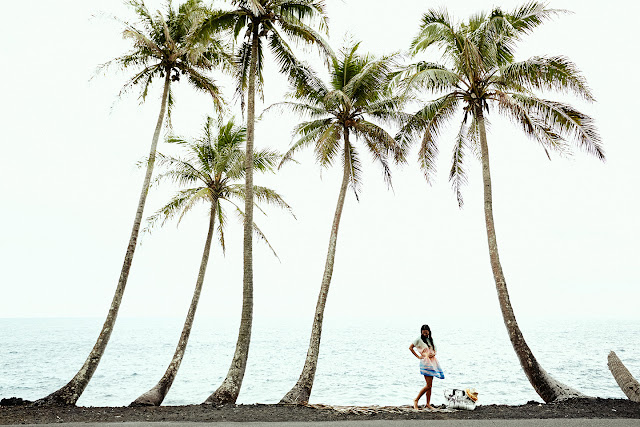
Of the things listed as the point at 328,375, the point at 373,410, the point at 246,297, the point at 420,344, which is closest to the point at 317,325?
the point at 246,297

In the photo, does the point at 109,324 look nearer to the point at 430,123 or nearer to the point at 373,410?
the point at 373,410

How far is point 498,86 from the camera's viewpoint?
13.6 metres

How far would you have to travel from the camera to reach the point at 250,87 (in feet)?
44.2

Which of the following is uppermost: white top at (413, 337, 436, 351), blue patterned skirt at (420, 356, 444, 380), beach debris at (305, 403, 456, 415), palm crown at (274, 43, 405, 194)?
palm crown at (274, 43, 405, 194)

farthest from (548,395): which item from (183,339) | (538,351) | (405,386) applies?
(538,351)

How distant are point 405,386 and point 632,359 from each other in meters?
25.0

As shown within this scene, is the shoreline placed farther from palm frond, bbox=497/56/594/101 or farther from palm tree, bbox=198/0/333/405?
palm frond, bbox=497/56/594/101

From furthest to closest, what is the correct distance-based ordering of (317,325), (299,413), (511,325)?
(317,325), (511,325), (299,413)

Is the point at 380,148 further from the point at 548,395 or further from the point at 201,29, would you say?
the point at 548,395

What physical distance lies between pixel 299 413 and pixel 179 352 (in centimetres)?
631

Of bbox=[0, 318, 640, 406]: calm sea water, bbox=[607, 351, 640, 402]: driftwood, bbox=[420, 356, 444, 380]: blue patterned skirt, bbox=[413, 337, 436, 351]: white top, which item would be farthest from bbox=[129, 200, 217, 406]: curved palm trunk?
bbox=[0, 318, 640, 406]: calm sea water

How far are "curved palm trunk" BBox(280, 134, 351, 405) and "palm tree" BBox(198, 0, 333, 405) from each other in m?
1.82

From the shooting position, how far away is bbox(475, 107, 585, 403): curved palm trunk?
1053 centimetres

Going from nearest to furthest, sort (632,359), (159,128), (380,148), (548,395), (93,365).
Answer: (548,395) → (93,365) → (159,128) → (380,148) → (632,359)
